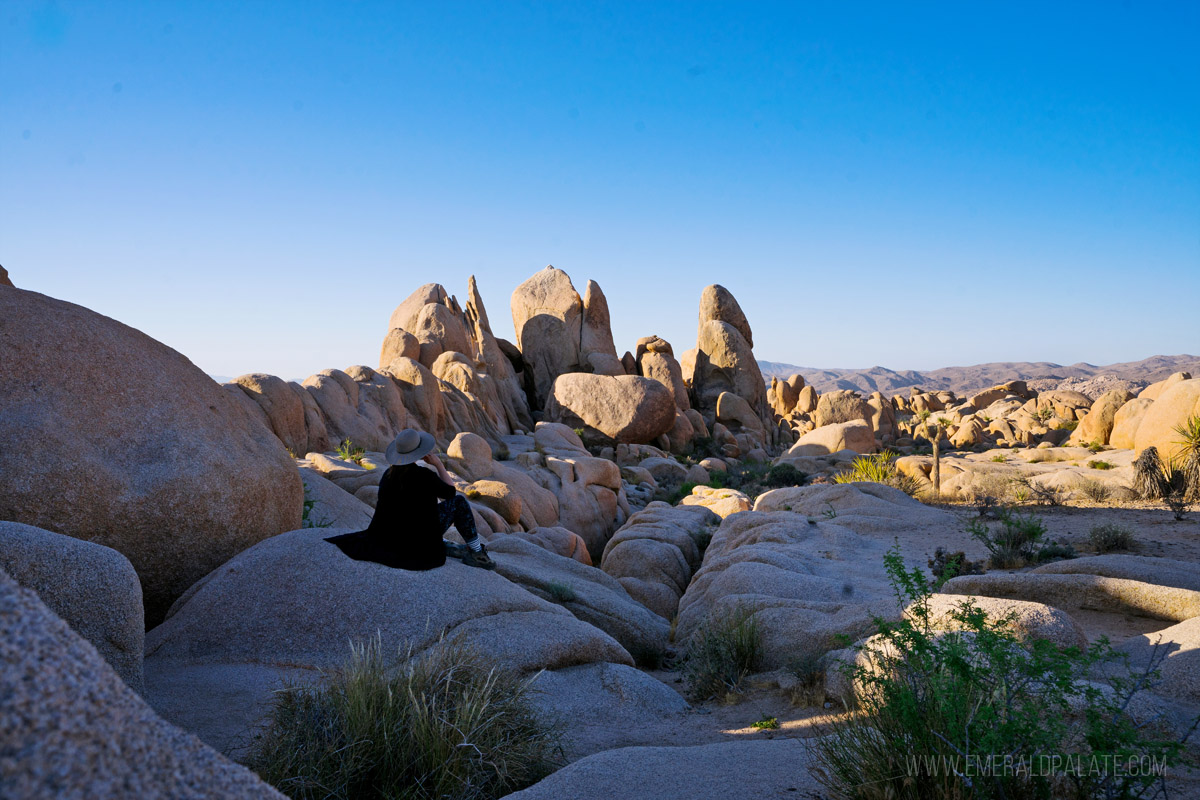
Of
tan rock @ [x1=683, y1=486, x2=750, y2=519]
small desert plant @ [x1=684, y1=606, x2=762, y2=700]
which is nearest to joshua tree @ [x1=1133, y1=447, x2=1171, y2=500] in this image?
tan rock @ [x1=683, y1=486, x2=750, y2=519]

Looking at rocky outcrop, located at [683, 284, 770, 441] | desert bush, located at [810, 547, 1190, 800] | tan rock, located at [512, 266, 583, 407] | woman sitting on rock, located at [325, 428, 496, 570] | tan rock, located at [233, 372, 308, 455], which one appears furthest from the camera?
rocky outcrop, located at [683, 284, 770, 441]

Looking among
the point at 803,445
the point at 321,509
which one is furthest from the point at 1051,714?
the point at 803,445

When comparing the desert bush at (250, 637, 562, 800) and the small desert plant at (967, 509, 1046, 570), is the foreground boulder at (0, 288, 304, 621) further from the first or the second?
the small desert plant at (967, 509, 1046, 570)

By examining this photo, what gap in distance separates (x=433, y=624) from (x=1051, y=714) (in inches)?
193

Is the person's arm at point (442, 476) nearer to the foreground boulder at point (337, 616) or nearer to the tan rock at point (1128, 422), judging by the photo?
the foreground boulder at point (337, 616)

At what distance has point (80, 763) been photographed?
149cm

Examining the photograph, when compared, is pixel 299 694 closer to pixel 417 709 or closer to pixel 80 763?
pixel 417 709

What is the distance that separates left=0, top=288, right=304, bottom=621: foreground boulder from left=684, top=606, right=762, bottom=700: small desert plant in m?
5.15

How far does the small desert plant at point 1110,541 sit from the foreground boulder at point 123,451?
1309 cm

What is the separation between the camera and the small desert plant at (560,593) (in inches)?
350

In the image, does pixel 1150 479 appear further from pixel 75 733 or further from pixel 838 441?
pixel 75 733

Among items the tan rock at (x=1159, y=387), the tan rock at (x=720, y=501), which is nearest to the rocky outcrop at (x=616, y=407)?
the tan rock at (x=720, y=501)

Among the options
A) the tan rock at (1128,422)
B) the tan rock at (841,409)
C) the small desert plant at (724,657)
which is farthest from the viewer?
the tan rock at (841,409)

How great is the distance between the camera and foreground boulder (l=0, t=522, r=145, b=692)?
16.5 feet
